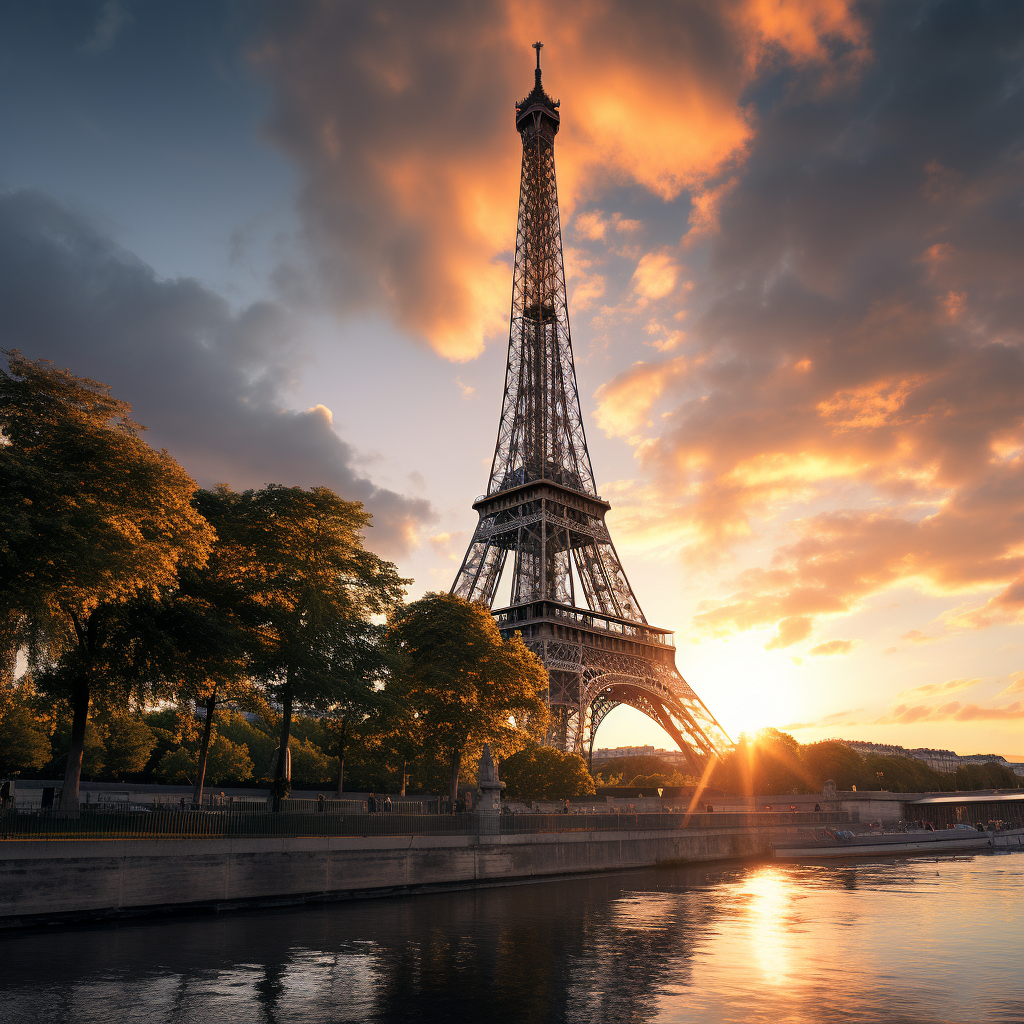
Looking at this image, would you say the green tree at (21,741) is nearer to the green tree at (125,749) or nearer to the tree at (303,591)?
the green tree at (125,749)

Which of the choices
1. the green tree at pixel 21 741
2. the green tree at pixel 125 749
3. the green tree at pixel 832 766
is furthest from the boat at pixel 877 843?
the green tree at pixel 21 741

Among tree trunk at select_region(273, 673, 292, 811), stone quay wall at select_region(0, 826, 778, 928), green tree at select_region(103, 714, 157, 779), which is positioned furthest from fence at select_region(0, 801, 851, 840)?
green tree at select_region(103, 714, 157, 779)

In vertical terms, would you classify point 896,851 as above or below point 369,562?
below

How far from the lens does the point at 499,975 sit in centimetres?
1661

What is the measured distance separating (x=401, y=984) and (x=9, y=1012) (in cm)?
661

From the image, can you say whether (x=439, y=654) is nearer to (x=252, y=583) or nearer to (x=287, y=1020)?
(x=252, y=583)

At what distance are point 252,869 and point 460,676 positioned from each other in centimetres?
1964

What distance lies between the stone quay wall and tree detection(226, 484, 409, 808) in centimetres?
484

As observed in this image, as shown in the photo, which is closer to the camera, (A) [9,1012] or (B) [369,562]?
(A) [9,1012]

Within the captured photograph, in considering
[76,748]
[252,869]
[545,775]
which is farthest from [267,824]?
[545,775]

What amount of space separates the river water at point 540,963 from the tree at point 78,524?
32.4 feet

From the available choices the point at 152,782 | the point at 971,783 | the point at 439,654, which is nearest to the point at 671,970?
the point at 439,654

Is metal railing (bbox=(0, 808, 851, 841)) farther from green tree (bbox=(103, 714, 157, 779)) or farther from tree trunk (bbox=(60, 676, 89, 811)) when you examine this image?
green tree (bbox=(103, 714, 157, 779))

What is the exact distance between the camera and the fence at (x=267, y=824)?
24.9 meters
